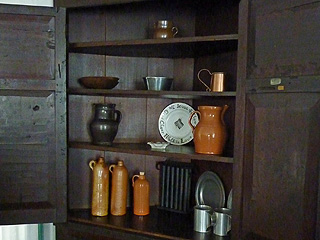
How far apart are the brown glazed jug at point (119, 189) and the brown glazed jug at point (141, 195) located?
0.05 m

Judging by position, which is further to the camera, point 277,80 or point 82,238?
point 82,238

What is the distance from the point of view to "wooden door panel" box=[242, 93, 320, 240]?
1.17 m

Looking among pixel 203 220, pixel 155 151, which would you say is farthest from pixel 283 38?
pixel 203 220

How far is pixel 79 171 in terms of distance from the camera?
74.7 inches

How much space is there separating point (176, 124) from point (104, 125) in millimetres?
375

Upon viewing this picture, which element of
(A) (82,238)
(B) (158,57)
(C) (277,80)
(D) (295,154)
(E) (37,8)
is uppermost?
(E) (37,8)

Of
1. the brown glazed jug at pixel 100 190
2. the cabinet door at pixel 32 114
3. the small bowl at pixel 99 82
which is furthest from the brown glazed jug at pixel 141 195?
the small bowl at pixel 99 82

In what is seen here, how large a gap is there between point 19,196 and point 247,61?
3.61ft

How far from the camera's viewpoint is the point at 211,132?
1565 mm

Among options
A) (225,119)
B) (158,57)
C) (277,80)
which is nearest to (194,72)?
(158,57)

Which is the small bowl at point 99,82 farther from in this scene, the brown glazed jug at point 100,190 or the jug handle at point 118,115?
the brown glazed jug at point 100,190

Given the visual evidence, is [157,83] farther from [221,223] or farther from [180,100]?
[221,223]

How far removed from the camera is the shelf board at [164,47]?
1502mm

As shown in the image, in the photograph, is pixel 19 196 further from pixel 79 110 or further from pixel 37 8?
pixel 37 8
